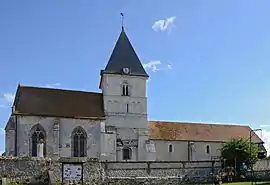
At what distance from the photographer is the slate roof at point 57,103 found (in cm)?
4919

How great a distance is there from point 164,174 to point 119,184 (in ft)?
15.1

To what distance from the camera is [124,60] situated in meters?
55.8

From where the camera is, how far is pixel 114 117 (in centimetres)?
5338

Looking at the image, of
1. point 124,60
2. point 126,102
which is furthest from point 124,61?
point 126,102

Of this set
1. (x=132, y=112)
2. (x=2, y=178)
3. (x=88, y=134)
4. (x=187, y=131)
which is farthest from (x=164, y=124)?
(x=2, y=178)

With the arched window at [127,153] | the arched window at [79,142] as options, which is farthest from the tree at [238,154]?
the arched window at [79,142]

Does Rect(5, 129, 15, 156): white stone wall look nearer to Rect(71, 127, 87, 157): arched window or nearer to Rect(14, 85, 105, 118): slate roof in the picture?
Rect(14, 85, 105, 118): slate roof

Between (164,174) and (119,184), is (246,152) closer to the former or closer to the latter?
(164,174)

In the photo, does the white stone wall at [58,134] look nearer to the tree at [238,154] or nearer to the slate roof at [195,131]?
the slate roof at [195,131]

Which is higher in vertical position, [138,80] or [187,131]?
[138,80]

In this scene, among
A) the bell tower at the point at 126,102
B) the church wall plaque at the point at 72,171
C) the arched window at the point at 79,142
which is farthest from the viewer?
the bell tower at the point at 126,102

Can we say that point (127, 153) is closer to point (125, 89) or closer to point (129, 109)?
point (129, 109)

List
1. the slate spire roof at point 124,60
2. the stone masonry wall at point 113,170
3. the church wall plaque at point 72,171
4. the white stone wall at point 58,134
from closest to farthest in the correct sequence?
the church wall plaque at point 72,171 → the stone masonry wall at point 113,170 → the white stone wall at point 58,134 → the slate spire roof at point 124,60

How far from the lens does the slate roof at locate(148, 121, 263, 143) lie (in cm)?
5815
